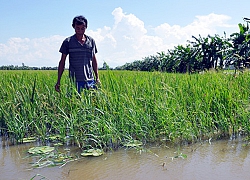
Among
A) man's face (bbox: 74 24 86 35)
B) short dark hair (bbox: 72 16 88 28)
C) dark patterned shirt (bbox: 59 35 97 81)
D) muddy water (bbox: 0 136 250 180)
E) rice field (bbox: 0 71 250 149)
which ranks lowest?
muddy water (bbox: 0 136 250 180)

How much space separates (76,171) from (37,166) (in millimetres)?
335

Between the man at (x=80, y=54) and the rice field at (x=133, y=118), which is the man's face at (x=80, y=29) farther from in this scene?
the rice field at (x=133, y=118)

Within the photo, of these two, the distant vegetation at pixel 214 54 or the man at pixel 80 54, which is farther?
the distant vegetation at pixel 214 54

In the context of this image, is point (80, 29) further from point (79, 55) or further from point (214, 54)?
point (214, 54)

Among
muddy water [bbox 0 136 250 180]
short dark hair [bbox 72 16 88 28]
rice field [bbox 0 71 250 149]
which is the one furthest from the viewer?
short dark hair [bbox 72 16 88 28]

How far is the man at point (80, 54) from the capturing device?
3176 millimetres

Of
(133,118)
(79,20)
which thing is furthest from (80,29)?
(133,118)

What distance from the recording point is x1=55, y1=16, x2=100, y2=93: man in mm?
3176

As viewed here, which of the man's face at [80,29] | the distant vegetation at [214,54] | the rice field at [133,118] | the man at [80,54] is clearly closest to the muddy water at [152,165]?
the rice field at [133,118]

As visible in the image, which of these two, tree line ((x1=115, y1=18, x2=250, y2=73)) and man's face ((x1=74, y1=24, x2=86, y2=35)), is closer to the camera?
man's face ((x1=74, y1=24, x2=86, y2=35))

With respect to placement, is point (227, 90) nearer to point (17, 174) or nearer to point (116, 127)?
point (116, 127)

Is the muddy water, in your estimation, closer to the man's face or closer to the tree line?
the man's face

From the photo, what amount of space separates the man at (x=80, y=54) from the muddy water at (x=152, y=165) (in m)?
1.06

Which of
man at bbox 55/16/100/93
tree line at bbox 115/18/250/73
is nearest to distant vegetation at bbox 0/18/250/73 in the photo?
tree line at bbox 115/18/250/73
